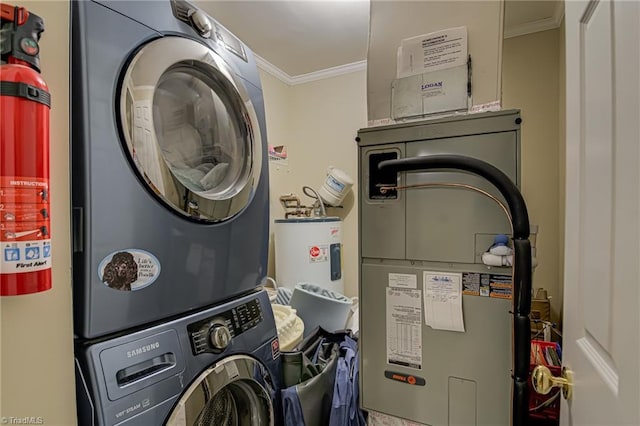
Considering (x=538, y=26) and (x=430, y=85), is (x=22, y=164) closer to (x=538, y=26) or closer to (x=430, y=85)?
(x=430, y=85)

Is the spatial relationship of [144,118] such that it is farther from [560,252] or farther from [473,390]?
[560,252]

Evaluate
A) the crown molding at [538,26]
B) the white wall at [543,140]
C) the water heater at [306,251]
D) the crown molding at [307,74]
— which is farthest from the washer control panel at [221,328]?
the crown molding at [538,26]

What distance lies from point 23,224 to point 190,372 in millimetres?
503

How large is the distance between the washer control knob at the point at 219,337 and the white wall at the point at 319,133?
2.18 metres

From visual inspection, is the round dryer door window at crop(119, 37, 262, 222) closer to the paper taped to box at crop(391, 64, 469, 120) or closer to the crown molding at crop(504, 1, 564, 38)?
the paper taped to box at crop(391, 64, 469, 120)

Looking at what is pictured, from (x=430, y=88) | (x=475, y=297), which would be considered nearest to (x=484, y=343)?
(x=475, y=297)

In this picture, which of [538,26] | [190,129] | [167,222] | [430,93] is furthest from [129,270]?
[538,26]

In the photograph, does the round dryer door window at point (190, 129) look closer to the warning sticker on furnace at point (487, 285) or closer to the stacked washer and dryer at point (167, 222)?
the stacked washer and dryer at point (167, 222)

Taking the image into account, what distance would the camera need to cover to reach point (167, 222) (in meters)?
0.77

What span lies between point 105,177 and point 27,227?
20 cm

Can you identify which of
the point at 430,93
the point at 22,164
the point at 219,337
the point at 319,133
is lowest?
the point at 219,337

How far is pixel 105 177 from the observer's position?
649 mm

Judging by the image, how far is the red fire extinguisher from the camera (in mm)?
457

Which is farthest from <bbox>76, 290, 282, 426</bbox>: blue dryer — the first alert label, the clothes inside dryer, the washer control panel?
the clothes inside dryer
